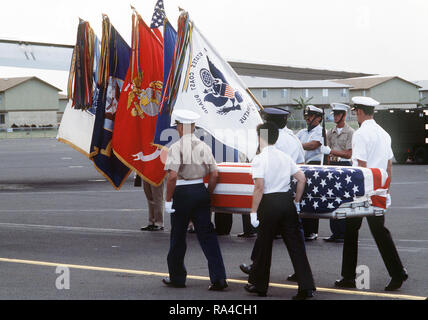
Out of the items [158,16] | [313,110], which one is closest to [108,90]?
[158,16]

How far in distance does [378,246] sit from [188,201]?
2.05 metres

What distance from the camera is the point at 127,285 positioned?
764 cm

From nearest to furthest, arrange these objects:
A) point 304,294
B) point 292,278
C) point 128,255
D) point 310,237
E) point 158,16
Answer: point 304,294
point 292,278
point 128,255
point 310,237
point 158,16

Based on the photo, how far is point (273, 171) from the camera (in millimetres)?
6879

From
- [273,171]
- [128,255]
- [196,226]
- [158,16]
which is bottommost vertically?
[128,255]

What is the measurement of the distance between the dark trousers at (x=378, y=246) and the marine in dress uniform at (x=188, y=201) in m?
1.36

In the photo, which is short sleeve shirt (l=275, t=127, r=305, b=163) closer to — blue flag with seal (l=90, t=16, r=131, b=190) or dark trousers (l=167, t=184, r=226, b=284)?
dark trousers (l=167, t=184, r=226, b=284)

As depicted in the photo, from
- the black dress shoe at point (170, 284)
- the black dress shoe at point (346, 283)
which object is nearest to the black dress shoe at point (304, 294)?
the black dress shoe at point (346, 283)

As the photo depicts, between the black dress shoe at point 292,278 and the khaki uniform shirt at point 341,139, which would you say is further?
the khaki uniform shirt at point 341,139

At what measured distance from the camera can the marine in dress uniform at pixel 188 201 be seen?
7.38 m

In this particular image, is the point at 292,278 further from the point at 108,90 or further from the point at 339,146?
the point at 108,90

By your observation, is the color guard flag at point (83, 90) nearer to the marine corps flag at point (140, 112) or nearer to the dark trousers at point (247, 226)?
the marine corps flag at point (140, 112)

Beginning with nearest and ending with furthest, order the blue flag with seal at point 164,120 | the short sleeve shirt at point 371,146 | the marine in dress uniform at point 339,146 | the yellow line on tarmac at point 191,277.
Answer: the yellow line on tarmac at point 191,277
the short sleeve shirt at point 371,146
the blue flag with seal at point 164,120
the marine in dress uniform at point 339,146

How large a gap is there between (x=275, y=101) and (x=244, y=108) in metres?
112
